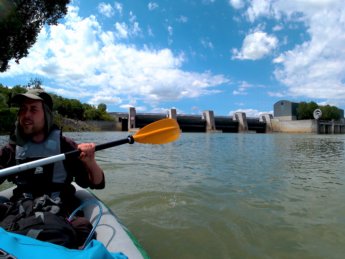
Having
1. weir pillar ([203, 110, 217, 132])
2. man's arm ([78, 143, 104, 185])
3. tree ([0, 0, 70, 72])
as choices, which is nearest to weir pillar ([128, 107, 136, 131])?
weir pillar ([203, 110, 217, 132])

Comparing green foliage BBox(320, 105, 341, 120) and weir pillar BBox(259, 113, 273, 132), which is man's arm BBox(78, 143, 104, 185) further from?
green foliage BBox(320, 105, 341, 120)

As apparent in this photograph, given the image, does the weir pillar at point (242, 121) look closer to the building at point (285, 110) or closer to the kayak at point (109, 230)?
the building at point (285, 110)

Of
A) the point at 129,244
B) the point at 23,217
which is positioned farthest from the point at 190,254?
the point at 23,217

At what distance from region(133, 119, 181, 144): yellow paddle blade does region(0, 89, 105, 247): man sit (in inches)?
29.4

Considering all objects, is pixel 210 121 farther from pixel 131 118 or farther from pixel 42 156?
pixel 42 156

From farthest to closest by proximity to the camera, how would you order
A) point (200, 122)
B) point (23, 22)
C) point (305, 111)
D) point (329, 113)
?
point (329, 113) → point (305, 111) → point (200, 122) → point (23, 22)

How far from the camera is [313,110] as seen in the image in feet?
250

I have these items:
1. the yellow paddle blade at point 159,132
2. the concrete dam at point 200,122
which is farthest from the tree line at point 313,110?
the yellow paddle blade at point 159,132

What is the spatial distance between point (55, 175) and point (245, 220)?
2579 mm

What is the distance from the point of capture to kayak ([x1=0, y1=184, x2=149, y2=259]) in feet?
6.54

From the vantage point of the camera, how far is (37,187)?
2.43 metres

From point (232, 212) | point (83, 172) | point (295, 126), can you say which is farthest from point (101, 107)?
point (83, 172)

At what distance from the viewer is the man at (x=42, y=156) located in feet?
7.91

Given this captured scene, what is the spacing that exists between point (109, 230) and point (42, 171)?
2.21ft
